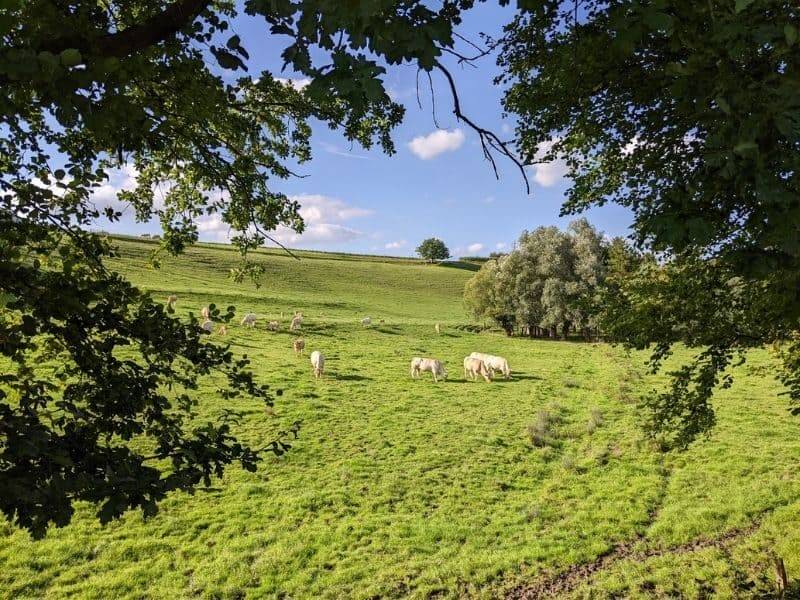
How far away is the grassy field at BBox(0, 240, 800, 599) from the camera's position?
10.8m

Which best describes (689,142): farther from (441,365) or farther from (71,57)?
(441,365)

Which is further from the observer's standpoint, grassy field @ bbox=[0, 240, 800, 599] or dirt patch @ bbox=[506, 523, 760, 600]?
grassy field @ bbox=[0, 240, 800, 599]

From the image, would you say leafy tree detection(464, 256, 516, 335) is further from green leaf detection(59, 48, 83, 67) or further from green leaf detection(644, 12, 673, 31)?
green leaf detection(59, 48, 83, 67)

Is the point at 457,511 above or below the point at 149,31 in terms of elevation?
below

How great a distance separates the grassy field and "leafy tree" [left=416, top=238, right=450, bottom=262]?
12967cm

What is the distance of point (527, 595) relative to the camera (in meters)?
10.6

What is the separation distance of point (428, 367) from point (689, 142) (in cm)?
2306

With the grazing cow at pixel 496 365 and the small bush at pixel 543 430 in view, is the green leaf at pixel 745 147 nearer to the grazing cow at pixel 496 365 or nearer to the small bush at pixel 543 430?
the small bush at pixel 543 430

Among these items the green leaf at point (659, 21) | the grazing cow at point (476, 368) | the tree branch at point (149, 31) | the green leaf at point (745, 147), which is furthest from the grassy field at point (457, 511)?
the green leaf at point (745, 147)

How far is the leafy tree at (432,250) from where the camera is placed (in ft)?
511

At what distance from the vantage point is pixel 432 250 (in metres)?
156

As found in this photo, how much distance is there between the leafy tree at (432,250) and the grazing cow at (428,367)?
4973 inches

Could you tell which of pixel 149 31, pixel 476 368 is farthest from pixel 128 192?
pixel 476 368

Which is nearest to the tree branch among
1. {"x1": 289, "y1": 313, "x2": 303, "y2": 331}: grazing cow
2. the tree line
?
{"x1": 289, "y1": 313, "x2": 303, "y2": 331}: grazing cow
